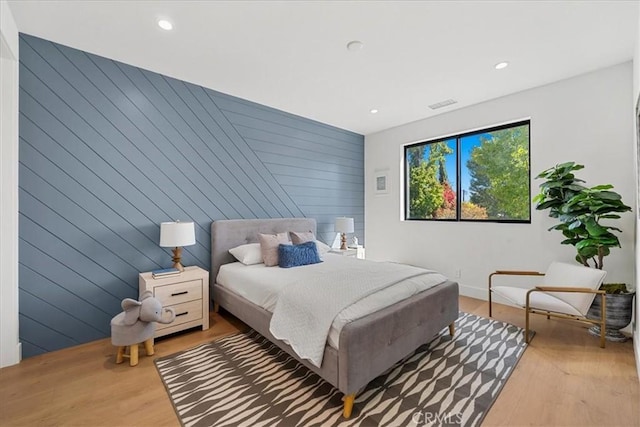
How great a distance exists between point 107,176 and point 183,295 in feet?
4.56

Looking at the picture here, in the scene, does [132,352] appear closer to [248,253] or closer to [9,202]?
[248,253]

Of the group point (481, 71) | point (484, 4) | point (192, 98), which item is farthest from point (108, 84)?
point (481, 71)

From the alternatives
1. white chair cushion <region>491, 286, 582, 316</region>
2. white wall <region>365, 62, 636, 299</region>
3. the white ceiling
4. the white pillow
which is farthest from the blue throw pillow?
white wall <region>365, 62, 636, 299</region>

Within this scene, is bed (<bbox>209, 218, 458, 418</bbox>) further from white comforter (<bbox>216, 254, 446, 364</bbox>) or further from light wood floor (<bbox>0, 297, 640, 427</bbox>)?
light wood floor (<bbox>0, 297, 640, 427</bbox>)

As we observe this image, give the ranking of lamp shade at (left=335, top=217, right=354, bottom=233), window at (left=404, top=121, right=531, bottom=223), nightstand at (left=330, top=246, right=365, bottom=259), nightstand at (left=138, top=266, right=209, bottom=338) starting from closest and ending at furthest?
1. nightstand at (left=138, top=266, right=209, bottom=338)
2. window at (left=404, top=121, right=531, bottom=223)
3. nightstand at (left=330, top=246, right=365, bottom=259)
4. lamp shade at (left=335, top=217, right=354, bottom=233)

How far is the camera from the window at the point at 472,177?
3715mm

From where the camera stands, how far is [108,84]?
275 cm

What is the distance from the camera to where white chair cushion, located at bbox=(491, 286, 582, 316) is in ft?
8.60

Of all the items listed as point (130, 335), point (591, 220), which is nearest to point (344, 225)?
point (591, 220)

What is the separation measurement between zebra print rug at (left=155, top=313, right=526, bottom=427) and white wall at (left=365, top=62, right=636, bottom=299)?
134 centimetres

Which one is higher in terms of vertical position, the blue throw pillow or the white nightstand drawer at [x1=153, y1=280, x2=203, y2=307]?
the blue throw pillow

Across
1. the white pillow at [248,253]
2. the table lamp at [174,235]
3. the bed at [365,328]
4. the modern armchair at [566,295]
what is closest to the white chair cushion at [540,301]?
the modern armchair at [566,295]

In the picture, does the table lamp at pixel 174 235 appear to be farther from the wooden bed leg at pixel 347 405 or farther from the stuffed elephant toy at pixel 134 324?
the wooden bed leg at pixel 347 405

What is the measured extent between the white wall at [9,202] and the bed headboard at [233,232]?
1.64 m
